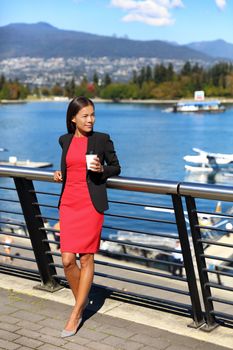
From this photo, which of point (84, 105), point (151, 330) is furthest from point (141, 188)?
point (151, 330)

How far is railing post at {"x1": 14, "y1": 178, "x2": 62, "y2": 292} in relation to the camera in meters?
5.38

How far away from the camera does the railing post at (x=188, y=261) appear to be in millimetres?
4418

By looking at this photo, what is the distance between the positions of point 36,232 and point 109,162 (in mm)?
1348

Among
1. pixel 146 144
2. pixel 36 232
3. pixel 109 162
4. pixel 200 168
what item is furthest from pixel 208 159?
pixel 109 162

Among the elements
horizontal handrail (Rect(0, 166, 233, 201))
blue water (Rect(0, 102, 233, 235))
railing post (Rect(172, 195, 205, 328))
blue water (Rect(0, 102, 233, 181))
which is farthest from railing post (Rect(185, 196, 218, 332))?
blue water (Rect(0, 102, 233, 181))

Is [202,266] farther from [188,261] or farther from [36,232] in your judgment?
[36,232]

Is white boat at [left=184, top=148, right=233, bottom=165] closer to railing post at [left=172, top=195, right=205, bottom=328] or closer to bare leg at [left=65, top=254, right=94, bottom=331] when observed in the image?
railing post at [left=172, top=195, right=205, bottom=328]

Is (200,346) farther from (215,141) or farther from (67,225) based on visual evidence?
(215,141)

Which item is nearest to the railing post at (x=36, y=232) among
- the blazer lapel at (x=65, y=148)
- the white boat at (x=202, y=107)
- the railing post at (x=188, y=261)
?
the blazer lapel at (x=65, y=148)

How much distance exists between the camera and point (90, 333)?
444 cm

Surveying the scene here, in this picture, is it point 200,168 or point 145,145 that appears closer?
point 200,168

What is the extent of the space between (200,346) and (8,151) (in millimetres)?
78777

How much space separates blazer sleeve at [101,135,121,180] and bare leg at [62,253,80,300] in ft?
1.93

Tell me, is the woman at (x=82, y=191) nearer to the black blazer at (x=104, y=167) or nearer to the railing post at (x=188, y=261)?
the black blazer at (x=104, y=167)
